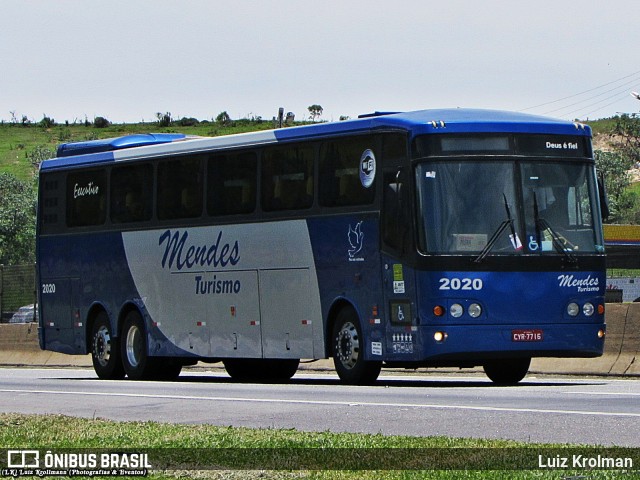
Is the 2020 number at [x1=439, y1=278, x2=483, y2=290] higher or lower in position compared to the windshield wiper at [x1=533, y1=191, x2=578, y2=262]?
lower

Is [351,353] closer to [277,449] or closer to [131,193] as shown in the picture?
[131,193]

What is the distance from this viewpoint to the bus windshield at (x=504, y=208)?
2012 cm

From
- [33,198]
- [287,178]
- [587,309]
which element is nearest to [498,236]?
[587,309]

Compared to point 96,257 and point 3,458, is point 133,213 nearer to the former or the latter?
point 96,257

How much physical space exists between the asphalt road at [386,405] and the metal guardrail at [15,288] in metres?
11.4

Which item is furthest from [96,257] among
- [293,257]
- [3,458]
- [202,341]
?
[3,458]

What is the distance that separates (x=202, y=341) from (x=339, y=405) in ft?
27.3

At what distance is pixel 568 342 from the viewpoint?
20547mm

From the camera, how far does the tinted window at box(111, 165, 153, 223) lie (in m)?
25.7

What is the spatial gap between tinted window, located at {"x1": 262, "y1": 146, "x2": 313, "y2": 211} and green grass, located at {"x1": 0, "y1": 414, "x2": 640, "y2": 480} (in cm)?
840

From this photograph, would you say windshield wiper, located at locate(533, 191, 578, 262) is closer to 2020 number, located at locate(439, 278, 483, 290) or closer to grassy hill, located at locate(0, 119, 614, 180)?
2020 number, located at locate(439, 278, 483, 290)

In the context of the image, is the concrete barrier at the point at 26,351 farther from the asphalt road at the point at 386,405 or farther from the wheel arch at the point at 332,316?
the wheel arch at the point at 332,316

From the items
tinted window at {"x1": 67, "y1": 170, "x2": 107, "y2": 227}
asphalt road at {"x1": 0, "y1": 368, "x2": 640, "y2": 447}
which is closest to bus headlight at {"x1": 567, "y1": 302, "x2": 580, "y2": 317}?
asphalt road at {"x1": 0, "y1": 368, "x2": 640, "y2": 447}

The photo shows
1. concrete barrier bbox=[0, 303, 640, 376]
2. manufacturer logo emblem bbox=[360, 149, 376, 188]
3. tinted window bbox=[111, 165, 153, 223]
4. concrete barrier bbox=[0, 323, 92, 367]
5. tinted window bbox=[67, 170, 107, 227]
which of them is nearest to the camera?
manufacturer logo emblem bbox=[360, 149, 376, 188]
